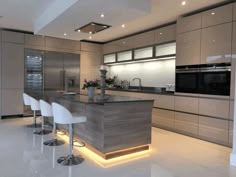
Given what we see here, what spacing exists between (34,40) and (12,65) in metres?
1.02

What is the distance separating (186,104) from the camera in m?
4.47

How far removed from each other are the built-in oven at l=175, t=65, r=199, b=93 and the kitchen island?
53.1 inches

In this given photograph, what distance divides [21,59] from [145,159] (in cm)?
490

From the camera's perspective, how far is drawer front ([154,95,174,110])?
15.8 feet

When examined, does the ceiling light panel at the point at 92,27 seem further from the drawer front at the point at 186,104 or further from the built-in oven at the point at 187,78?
the drawer front at the point at 186,104

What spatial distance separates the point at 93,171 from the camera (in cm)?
276

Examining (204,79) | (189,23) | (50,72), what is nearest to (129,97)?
(204,79)

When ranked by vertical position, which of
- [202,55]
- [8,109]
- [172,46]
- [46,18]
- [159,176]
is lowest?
[159,176]

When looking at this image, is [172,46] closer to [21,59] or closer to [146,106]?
[146,106]

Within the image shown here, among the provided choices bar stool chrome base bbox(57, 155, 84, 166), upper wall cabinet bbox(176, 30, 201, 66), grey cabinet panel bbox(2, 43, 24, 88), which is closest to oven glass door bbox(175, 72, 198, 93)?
upper wall cabinet bbox(176, 30, 201, 66)

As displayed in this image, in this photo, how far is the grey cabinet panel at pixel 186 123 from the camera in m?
4.35

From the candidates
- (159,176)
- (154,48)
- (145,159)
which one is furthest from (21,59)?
(159,176)

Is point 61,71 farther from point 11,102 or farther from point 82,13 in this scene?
point 82,13

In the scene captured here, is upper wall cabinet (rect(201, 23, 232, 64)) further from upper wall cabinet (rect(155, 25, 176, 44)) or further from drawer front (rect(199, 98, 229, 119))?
upper wall cabinet (rect(155, 25, 176, 44))
